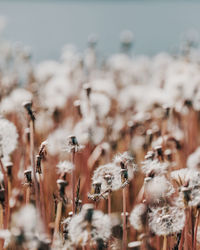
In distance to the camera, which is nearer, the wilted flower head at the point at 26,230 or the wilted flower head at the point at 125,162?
the wilted flower head at the point at 26,230

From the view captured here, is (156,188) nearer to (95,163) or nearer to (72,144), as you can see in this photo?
(72,144)

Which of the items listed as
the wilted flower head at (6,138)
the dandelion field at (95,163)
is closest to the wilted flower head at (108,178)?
the dandelion field at (95,163)

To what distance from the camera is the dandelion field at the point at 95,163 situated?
58 cm

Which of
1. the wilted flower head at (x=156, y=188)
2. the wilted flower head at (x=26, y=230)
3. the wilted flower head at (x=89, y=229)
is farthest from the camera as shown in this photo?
the wilted flower head at (x=156, y=188)

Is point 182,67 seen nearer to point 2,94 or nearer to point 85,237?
point 2,94

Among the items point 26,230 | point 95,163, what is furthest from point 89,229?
point 95,163

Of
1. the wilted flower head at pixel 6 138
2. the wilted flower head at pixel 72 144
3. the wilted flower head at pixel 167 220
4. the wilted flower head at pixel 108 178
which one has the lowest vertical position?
the wilted flower head at pixel 167 220

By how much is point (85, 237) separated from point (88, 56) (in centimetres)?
201

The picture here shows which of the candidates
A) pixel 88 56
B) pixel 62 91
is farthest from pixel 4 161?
pixel 88 56

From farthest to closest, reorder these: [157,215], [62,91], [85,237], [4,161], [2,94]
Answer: [62,91] < [2,94] < [4,161] < [157,215] < [85,237]

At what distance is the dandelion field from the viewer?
0.58 metres

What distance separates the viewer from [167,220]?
0.60 meters

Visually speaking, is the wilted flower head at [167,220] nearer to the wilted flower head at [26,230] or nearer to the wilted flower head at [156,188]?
the wilted flower head at [156,188]

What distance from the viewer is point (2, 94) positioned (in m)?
1.34
